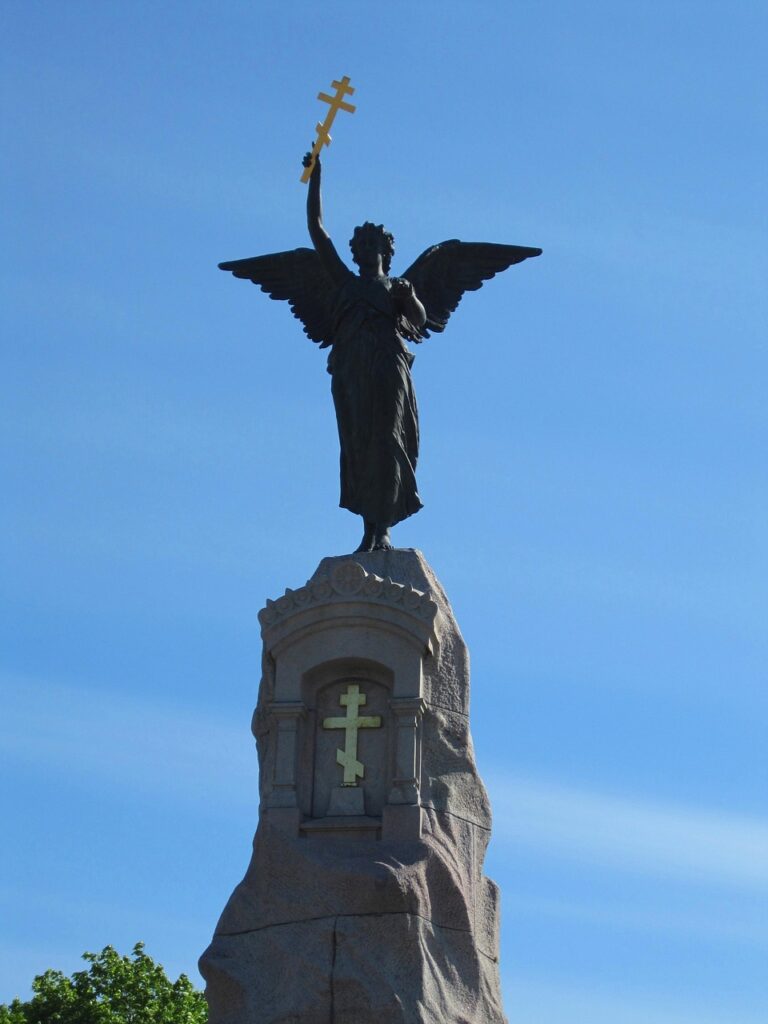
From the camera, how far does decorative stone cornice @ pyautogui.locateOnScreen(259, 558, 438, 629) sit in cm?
1655

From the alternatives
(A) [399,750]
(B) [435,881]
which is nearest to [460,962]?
(B) [435,881]

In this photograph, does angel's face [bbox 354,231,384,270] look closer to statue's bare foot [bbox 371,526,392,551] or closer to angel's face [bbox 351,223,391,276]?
angel's face [bbox 351,223,391,276]

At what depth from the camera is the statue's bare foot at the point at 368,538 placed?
1759 centimetres

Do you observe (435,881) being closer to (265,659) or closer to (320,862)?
(320,862)

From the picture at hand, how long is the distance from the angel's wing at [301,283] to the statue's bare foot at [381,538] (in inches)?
82.8

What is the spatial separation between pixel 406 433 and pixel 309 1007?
525cm

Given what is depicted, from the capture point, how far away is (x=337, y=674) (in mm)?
16812

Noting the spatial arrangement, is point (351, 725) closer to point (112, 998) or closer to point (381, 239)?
point (381, 239)

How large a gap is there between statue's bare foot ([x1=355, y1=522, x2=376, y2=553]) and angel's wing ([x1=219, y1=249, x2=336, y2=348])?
205cm

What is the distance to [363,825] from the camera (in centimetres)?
1608

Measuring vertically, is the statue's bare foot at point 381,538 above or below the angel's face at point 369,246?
below

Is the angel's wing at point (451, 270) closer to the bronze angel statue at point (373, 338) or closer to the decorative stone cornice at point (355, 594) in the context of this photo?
the bronze angel statue at point (373, 338)

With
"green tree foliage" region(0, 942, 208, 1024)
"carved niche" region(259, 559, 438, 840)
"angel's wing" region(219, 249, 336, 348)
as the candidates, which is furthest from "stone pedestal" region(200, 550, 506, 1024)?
"green tree foliage" region(0, 942, 208, 1024)

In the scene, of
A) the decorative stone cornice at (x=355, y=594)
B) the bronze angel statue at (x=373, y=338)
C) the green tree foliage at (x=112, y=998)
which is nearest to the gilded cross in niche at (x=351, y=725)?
the decorative stone cornice at (x=355, y=594)
